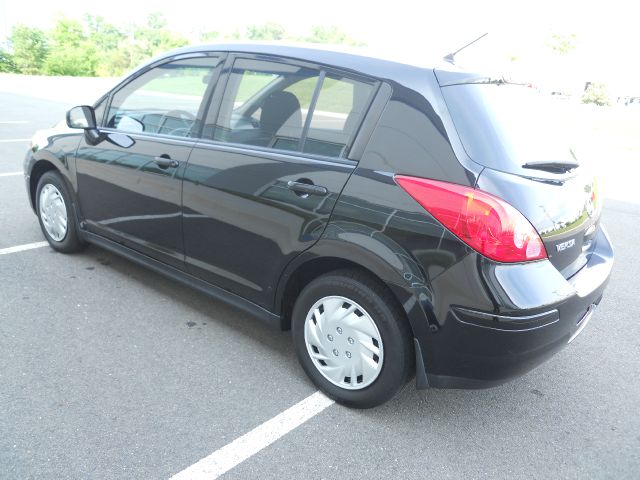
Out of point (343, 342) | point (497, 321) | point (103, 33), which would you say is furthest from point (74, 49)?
point (497, 321)

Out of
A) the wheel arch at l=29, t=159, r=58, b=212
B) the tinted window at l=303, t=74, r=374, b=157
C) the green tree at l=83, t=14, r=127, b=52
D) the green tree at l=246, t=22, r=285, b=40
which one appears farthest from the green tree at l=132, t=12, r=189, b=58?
the tinted window at l=303, t=74, r=374, b=157

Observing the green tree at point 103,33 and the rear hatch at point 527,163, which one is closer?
the rear hatch at point 527,163

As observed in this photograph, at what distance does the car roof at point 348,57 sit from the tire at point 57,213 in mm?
1813

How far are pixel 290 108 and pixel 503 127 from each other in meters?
1.06

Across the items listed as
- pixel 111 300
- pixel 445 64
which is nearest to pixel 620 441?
pixel 445 64

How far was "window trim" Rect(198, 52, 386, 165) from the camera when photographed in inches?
96.2

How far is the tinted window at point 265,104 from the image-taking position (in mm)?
2697

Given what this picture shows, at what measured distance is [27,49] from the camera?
39.7m

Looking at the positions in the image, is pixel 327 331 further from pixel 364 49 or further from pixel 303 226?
pixel 364 49

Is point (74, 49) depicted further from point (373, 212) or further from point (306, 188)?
point (373, 212)

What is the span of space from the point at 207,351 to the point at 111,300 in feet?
3.07

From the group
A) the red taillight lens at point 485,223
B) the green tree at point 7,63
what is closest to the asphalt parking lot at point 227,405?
the red taillight lens at point 485,223

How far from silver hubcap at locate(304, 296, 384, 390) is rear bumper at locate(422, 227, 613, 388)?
11.4 inches

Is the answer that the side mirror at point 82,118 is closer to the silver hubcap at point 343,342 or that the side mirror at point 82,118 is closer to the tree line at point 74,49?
the silver hubcap at point 343,342
